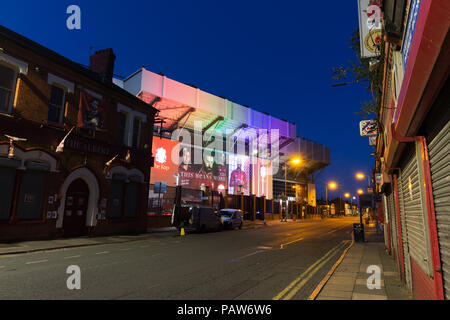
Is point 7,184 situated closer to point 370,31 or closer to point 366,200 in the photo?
point 370,31

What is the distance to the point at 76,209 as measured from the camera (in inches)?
669

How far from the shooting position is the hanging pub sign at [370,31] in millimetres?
6971

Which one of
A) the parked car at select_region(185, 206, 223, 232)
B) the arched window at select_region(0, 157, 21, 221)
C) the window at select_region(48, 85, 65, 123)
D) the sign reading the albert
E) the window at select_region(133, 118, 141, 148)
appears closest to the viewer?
the arched window at select_region(0, 157, 21, 221)

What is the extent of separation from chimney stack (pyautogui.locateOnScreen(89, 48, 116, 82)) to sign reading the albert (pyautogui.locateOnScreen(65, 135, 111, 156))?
7011 mm

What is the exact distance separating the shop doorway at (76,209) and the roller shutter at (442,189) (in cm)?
1757

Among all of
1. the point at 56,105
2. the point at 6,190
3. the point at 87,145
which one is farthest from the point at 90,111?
the point at 6,190

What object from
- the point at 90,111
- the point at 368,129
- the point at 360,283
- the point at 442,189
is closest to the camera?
the point at 442,189

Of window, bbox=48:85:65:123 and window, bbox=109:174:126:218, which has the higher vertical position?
window, bbox=48:85:65:123

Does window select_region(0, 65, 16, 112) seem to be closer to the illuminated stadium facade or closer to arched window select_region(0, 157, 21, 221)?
arched window select_region(0, 157, 21, 221)

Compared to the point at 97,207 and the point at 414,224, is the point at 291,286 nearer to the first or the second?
the point at 414,224

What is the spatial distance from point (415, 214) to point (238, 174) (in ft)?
156

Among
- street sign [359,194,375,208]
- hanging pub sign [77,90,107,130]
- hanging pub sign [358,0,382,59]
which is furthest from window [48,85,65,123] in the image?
street sign [359,194,375,208]

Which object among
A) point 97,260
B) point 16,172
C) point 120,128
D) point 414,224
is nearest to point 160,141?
point 120,128

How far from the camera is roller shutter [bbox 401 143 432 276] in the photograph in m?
4.29
